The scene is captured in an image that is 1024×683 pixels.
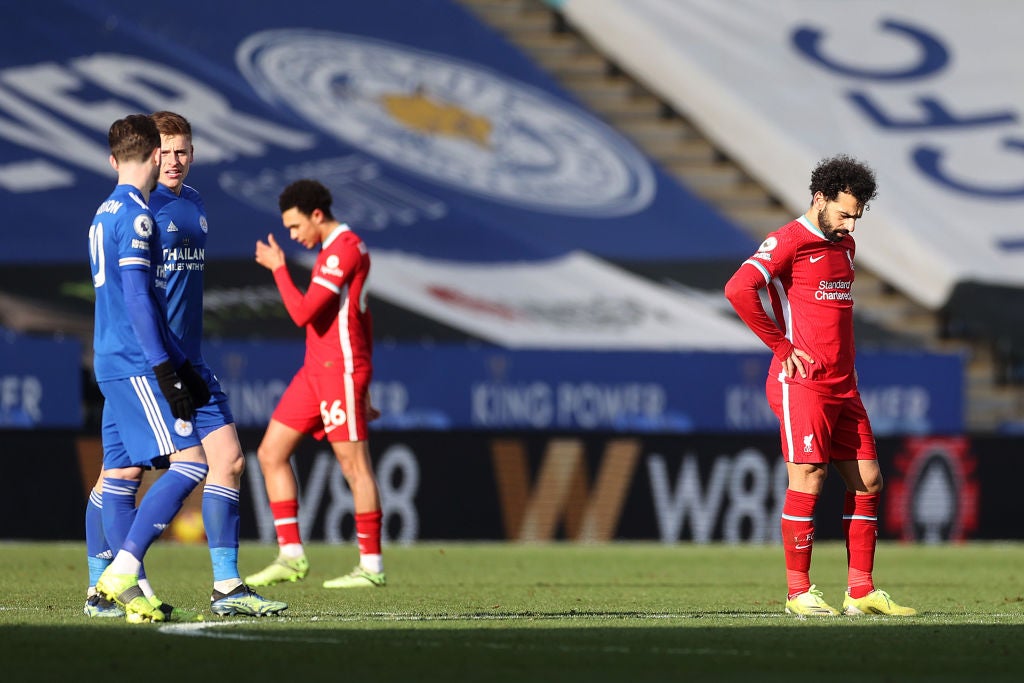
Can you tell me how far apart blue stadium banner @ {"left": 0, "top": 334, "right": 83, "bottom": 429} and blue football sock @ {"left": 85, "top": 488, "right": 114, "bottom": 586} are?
788cm

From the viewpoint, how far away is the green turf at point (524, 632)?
545 centimetres

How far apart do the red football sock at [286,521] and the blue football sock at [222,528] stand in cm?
232

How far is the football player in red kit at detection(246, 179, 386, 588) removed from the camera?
924 cm

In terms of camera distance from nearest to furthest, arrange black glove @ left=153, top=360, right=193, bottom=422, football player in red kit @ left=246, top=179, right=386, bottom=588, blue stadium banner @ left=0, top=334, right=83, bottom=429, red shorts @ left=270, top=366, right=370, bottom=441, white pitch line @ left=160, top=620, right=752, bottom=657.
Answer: white pitch line @ left=160, top=620, right=752, bottom=657 < black glove @ left=153, top=360, right=193, bottom=422 < football player in red kit @ left=246, top=179, right=386, bottom=588 < red shorts @ left=270, top=366, right=370, bottom=441 < blue stadium banner @ left=0, top=334, right=83, bottom=429

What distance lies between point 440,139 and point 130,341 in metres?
14.5

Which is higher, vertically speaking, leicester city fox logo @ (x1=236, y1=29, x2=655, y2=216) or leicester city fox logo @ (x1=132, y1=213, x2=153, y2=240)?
leicester city fox logo @ (x1=236, y1=29, x2=655, y2=216)

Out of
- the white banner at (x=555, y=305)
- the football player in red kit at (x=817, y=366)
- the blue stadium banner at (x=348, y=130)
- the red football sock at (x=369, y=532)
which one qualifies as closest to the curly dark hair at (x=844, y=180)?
the football player in red kit at (x=817, y=366)

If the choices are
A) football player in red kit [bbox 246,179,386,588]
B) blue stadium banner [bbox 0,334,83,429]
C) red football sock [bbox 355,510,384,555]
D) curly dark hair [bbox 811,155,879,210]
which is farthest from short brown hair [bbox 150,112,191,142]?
blue stadium banner [bbox 0,334,83,429]

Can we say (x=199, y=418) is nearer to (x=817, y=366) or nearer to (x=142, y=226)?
(x=142, y=226)

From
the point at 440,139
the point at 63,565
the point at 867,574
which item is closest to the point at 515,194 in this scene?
the point at 440,139

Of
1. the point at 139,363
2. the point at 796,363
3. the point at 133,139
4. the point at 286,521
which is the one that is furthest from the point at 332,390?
the point at 796,363

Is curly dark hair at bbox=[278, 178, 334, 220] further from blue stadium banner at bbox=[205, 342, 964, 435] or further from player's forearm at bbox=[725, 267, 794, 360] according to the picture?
blue stadium banner at bbox=[205, 342, 964, 435]

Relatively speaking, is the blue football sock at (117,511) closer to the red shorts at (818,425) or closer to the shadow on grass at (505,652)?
the shadow on grass at (505,652)

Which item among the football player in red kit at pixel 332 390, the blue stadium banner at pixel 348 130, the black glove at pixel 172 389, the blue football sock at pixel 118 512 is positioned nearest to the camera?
the black glove at pixel 172 389
